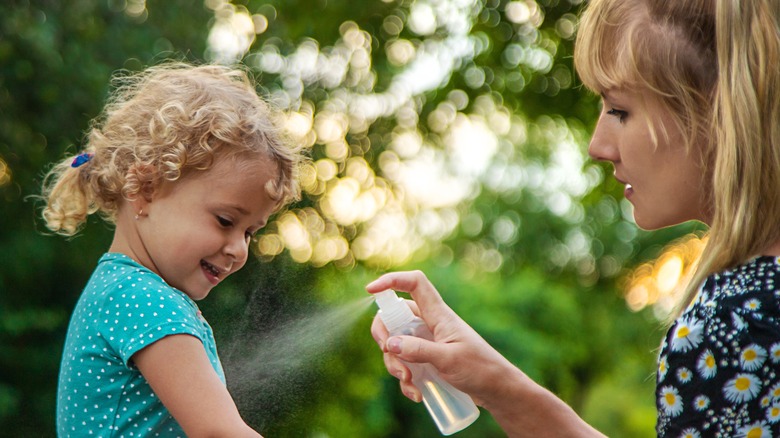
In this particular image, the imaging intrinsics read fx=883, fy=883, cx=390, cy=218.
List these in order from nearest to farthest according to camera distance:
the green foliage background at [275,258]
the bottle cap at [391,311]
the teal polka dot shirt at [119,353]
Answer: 1. the teal polka dot shirt at [119,353]
2. the bottle cap at [391,311]
3. the green foliage background at [275,258]

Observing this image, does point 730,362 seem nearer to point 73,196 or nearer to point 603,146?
point 603,146

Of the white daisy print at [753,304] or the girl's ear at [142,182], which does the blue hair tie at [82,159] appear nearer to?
the girl's ear at [142,182]

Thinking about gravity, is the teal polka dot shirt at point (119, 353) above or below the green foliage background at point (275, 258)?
above

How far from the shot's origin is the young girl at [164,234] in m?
1.76

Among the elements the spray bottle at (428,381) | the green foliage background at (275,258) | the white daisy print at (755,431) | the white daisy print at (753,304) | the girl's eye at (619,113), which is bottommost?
the green foliage background at (275,258)

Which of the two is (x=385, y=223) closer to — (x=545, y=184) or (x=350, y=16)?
(x=350, y=16)

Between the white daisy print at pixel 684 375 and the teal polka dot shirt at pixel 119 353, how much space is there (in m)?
0.93

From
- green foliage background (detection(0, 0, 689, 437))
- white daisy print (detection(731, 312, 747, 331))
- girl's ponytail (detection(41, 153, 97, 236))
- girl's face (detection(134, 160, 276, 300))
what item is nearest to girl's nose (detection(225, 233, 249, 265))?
girl's face (detection(134, 160, 276, 300))

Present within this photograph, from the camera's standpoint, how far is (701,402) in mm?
1473

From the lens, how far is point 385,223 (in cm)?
805

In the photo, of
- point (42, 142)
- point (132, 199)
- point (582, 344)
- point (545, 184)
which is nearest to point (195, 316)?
point (132, 199)

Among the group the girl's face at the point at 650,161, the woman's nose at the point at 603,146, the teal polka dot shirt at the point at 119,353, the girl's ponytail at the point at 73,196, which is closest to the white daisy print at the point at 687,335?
the girl's face at the point at 650,161

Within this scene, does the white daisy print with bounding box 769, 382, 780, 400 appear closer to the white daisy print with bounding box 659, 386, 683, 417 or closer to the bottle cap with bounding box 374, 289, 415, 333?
the white daisy print with bounding box 659, 386, 683, 417

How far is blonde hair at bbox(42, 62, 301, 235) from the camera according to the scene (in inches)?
78.8
